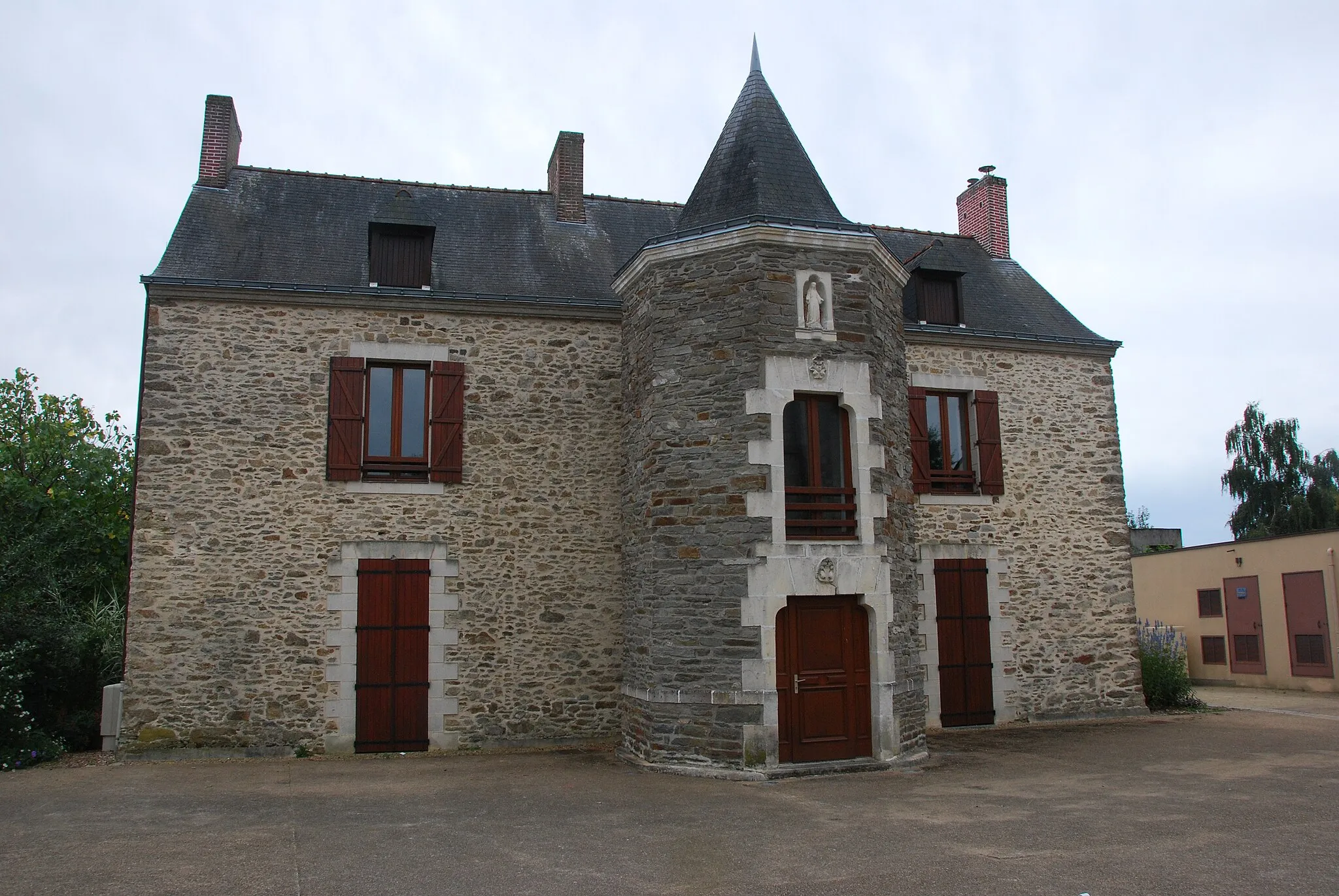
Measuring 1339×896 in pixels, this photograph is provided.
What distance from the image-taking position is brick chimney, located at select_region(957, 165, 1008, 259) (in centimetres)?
1450

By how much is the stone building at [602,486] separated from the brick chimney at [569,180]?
0.28 ft

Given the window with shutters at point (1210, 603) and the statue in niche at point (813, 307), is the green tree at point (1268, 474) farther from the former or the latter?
the statue in niche at point (813, 307)

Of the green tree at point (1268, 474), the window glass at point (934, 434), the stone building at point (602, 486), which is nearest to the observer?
the stone building at point (602, 486)

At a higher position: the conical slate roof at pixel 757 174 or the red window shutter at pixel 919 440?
the conical slate roof at pixel 757 174

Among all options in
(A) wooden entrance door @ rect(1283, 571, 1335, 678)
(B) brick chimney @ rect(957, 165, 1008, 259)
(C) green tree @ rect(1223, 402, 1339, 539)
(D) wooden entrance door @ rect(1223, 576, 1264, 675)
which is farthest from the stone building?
(C) green tree @ rect(1223, 402, 1339, 539)

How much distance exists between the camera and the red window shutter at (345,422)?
10.2 m

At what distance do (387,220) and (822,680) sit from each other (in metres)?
6.99

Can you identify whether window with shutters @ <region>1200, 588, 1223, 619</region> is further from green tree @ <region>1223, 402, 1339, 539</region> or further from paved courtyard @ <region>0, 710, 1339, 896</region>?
green tree @ <region>1223, 402, 1339, 539</region>

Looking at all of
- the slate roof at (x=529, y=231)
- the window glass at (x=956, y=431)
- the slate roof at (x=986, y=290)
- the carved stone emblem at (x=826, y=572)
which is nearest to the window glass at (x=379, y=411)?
the slate roof at (x=529, y=231)

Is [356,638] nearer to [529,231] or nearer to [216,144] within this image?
[529,231]

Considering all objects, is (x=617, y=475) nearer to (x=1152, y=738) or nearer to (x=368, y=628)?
(x=368, y=628)

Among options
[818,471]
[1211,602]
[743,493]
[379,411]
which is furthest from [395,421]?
[1211,602]

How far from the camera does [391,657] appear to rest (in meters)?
10.0

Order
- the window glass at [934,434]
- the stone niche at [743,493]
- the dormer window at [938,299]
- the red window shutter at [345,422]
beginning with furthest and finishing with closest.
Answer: the dormer window at [938,299] → the window glass at [934,434] → the red window shutter at [345,422] → the stone niche at [743,493]
